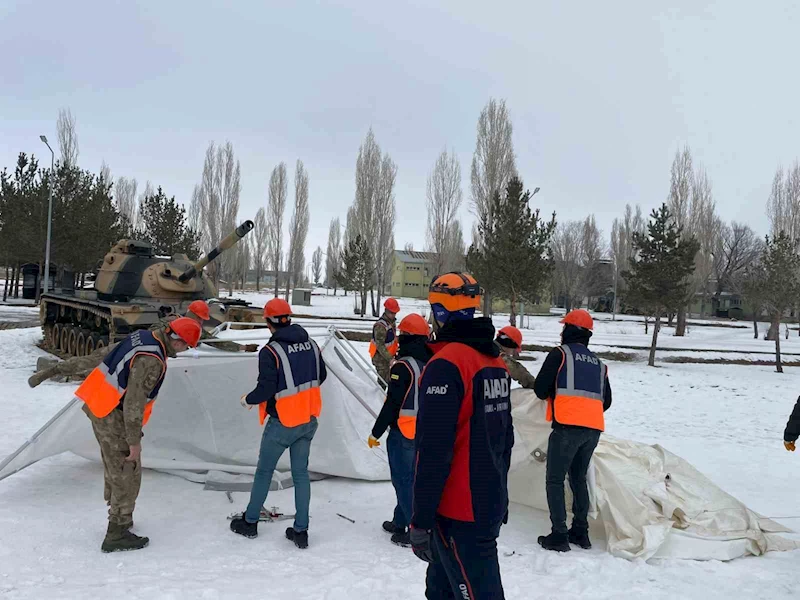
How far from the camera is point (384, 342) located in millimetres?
8438

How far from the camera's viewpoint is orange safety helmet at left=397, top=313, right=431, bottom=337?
5087mm

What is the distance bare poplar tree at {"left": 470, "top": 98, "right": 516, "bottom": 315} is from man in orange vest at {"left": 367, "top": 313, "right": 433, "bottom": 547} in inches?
1016

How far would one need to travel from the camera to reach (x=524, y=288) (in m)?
22.2

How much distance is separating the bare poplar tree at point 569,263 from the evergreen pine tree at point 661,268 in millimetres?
28083

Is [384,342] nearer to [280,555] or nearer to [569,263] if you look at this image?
[280,555]

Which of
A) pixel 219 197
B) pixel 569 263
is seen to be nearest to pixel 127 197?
pixel 219 197

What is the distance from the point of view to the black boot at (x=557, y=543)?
4.55 metres

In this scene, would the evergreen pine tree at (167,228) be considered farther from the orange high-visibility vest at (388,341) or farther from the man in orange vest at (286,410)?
the man in orange vest at (286,410)

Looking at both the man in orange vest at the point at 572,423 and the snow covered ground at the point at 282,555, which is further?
the man in orange vest at the point at 572,423

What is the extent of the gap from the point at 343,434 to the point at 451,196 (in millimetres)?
30791

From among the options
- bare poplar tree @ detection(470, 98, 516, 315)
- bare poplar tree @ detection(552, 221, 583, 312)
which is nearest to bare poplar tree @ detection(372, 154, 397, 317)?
bare poplar tree @ detection(470, 98, 516, 315)

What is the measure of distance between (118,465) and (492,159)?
91.8ft

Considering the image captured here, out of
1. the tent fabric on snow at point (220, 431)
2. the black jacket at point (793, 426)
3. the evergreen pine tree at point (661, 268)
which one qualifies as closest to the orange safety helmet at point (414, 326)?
the tent fabric on snow at point (220, 431)

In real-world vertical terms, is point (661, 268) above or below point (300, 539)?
above
